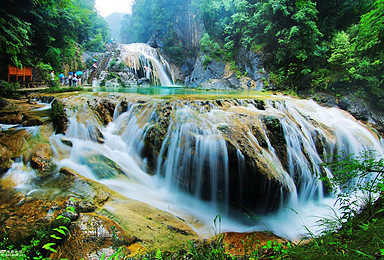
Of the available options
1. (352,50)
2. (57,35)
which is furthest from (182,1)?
(352,50)

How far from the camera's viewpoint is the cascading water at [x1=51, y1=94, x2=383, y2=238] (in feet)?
13.3

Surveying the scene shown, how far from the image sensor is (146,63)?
68.0 ft

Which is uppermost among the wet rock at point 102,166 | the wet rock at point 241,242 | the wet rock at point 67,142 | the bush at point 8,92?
the bush at point 8,92

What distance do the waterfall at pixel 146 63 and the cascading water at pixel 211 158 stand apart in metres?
15.1

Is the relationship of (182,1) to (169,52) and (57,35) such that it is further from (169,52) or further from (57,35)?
(57,35)

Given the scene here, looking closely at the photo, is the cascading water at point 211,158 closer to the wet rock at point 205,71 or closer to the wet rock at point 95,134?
the wet rock at point 95,134

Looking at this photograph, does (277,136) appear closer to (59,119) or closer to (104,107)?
(104,107)

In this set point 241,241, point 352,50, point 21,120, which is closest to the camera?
point 241,241

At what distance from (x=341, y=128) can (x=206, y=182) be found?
5.89 m

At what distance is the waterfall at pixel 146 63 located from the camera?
19703 millimetres

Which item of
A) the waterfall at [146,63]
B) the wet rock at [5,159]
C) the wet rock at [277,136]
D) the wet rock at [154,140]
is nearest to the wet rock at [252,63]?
the waterfall at [146,63]

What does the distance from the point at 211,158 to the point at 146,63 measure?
64.2 feet

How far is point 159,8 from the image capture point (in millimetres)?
31031

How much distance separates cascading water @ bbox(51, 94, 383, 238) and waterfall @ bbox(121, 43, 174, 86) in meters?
15.1
